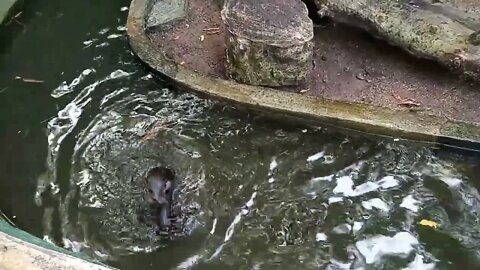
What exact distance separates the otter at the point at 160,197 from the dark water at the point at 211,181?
123 millimetres

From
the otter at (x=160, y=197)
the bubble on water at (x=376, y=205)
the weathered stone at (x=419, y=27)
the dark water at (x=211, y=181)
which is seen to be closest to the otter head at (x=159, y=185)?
the otter at (x=160, y=197)

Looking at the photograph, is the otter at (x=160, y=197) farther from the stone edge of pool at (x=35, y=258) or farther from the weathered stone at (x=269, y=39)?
the stone edge of pool at (x=35, y=258)

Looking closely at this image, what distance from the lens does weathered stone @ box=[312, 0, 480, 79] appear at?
525 centimetres

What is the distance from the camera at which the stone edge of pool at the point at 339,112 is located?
4898 millimetres

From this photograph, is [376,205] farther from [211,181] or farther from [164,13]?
[164,13]

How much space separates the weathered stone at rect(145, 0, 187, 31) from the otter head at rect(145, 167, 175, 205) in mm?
1961

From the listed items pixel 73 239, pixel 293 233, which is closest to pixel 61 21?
pixel 73 239

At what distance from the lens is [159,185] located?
428 centimetres

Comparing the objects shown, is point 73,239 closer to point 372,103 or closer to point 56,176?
point 56,176

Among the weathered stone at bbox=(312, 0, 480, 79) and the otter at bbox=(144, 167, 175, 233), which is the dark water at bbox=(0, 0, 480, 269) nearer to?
the otter at bbox=(144, 167, 175, 233)

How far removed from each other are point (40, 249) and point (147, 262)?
60.0 inches

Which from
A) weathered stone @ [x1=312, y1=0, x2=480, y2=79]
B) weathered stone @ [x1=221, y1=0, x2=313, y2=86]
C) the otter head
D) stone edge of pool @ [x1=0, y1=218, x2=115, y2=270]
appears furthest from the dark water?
stone edge of pool @ [x1=0, y1=218, x2=115, y2=270]

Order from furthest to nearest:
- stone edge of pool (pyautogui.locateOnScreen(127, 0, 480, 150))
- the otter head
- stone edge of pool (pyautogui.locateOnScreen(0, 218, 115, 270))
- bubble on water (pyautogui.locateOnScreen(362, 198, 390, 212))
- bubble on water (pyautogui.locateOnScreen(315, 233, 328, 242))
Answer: stone edge of pool (pyautogui.locateOnScreen(127, 0, 480, 150)) → bubble on water (pyautogui.locateOnScreen(362, 198, 390, 212)) → bubble on water (pyautogui.locateOnScreen(315, 233, 328, 242)) → the otter head → stone edge of pool (pyautogui.locateOnScreen(0, 218, 115, 270))

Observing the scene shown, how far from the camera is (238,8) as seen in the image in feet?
16.6
